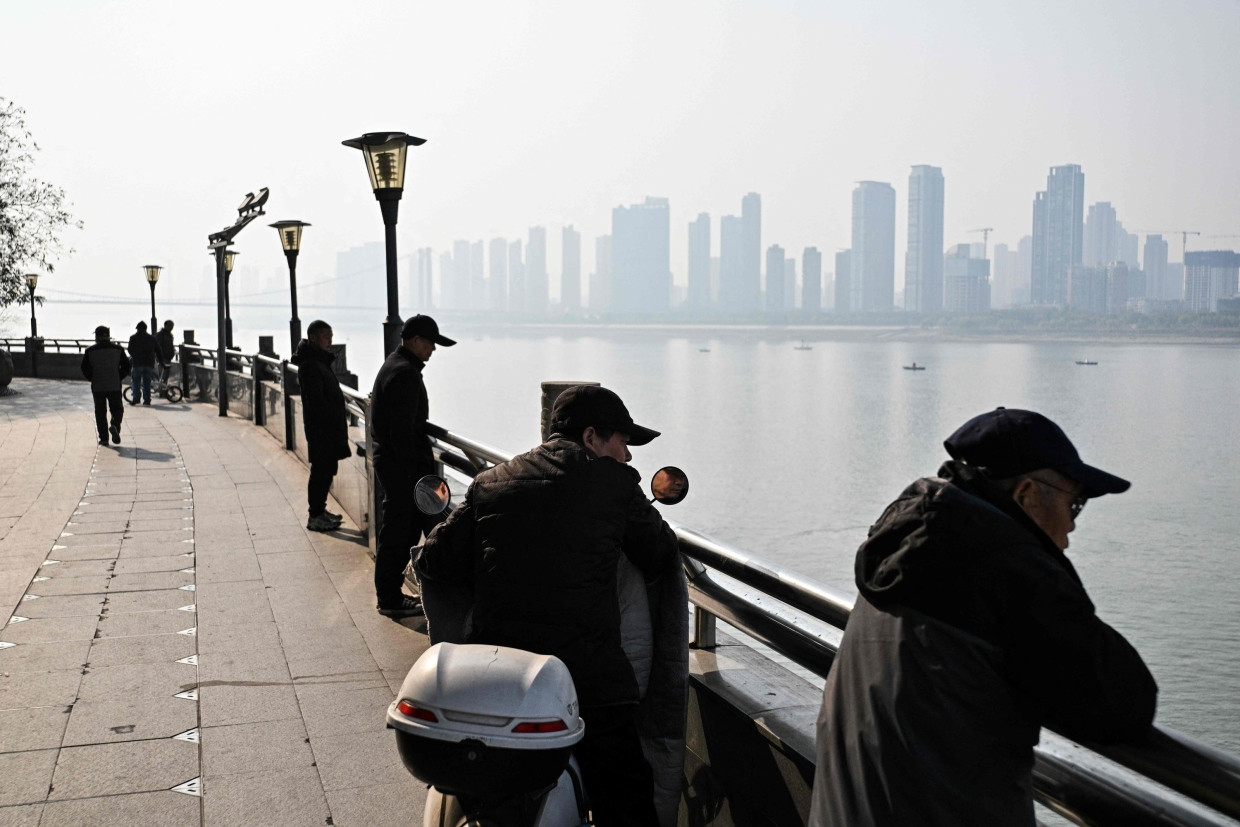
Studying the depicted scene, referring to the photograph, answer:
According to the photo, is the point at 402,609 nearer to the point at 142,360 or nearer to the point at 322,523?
the point at 322,523

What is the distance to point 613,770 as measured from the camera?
3.10 meters

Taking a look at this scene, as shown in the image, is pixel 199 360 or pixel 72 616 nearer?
pixel 72 616

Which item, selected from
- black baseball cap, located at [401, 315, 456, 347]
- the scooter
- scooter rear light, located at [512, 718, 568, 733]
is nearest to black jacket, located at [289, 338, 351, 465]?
black baseball cap, located at [401, 315, 456, 347]

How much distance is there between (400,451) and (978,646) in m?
5.23

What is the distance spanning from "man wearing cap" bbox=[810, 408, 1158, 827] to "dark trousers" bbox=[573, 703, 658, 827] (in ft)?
3.43

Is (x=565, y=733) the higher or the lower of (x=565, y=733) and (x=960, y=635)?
the lower

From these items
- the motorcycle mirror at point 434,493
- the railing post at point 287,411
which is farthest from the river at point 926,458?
the motorcycle mirror at point 434,493

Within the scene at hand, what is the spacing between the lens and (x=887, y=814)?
203 centimetres

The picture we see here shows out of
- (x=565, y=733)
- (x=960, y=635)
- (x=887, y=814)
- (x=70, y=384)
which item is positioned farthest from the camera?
(x=70, y=384)

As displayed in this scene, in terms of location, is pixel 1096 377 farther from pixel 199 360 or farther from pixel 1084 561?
pixel 199 360

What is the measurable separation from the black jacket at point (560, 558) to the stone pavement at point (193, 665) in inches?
56.6

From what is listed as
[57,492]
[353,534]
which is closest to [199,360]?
[57,492]

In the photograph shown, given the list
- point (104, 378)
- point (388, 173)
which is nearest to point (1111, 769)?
point (388, 173)

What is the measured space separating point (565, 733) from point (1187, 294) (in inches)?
7887
